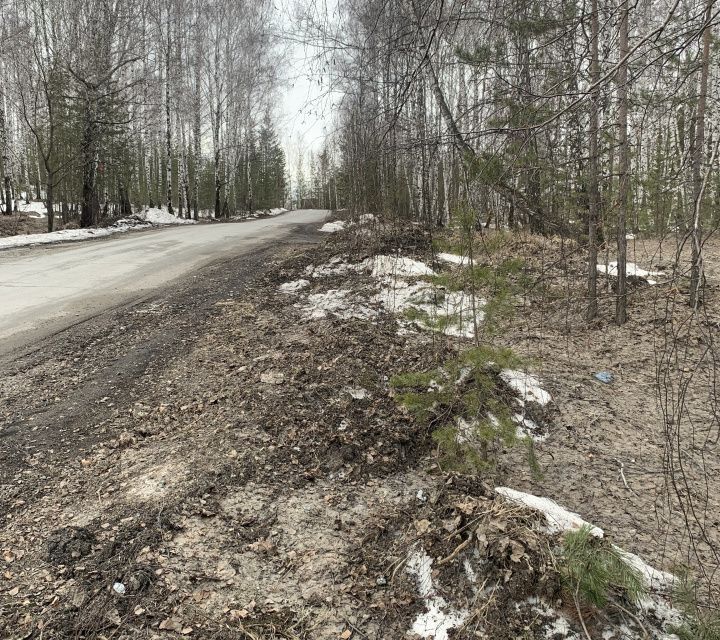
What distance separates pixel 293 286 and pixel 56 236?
862cm

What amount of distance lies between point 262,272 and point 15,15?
18.2 m

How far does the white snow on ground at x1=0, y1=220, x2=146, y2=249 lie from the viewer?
37.5ft

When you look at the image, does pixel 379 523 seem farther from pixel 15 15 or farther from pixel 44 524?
pixel 15 15

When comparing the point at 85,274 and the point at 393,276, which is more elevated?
the point at 85,274

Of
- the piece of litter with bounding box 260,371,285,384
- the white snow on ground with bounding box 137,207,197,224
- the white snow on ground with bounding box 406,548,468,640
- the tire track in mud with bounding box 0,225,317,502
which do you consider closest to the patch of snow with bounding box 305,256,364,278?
the tire track in mud with bounding box 0,225,317,502

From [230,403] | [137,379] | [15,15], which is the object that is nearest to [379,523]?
[230,403]

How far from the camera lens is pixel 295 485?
3.28m

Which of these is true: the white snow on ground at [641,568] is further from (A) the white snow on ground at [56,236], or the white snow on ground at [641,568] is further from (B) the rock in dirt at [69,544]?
(A) the white snow on ground at [56,236]

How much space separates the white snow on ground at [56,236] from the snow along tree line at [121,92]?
142cm

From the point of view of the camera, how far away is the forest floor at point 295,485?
2.26 meters

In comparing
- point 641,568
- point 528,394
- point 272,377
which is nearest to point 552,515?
point 641,568

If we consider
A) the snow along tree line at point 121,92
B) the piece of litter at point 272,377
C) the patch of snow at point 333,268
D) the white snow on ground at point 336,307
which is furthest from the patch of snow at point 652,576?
the snow along tree line at point 121,92

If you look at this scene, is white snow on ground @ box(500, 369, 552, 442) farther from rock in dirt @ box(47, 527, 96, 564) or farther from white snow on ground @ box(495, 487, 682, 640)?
rock in dirt @ box(47, 527, 96, 564)

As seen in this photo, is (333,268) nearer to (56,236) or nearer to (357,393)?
(357,393)
